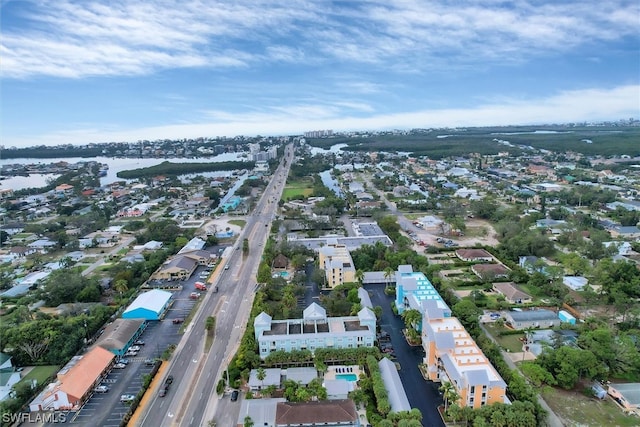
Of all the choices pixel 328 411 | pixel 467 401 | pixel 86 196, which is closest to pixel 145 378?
pixel 328 411

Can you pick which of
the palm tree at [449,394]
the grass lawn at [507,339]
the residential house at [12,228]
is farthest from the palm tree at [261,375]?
the residential house at [12,228]

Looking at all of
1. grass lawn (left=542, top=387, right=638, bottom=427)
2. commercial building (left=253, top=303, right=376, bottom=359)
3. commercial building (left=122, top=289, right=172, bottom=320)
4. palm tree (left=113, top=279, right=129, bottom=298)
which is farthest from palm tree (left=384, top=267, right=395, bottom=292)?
palm tree (left=113, top=279, right=129, bottom=298)

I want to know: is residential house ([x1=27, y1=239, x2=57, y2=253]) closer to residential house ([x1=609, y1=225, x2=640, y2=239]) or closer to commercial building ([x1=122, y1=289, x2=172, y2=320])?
commercial building ([x1=122, y1=289, x2=172, y2=320])

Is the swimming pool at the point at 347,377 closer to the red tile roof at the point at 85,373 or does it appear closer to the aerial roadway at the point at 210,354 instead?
the aerial roadway at the point at 210,354

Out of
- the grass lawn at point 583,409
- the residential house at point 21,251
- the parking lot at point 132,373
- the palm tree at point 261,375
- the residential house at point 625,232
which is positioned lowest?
the grass lawn at point 583,409

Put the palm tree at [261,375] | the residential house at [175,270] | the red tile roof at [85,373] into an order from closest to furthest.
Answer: the red tile roof at [85,373]
the palm tree at [261,375]
the residential house at [175,270]

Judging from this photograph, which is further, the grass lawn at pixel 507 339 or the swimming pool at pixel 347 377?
the grass lawn at pixel 507 339

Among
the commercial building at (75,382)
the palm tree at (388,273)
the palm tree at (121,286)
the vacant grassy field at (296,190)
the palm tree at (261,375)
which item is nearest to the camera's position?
the commercial building at (75,382)

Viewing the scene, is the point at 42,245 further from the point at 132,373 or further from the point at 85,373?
the point at 132,373

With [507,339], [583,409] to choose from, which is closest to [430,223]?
[507,339]
